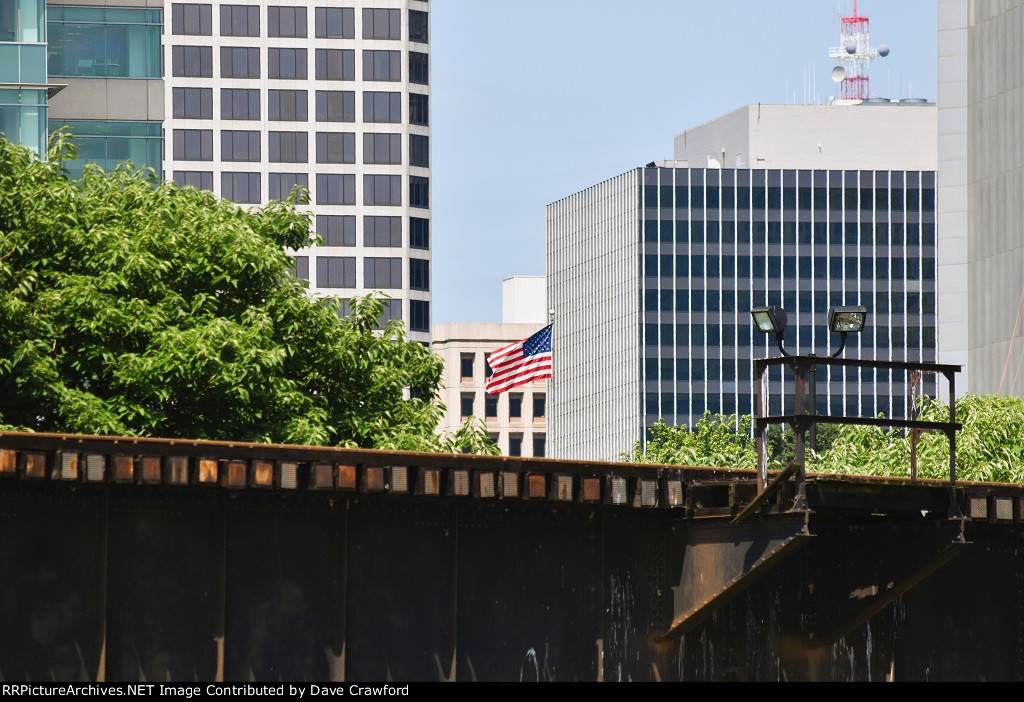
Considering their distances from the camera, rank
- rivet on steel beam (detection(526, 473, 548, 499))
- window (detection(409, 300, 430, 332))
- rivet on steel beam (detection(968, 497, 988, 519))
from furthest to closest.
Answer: window (detection(409, 300, 430, 332)), rivet on steel beam (detection(968, 497, 988, 519)), rivet on steel beam (detection(526, 473, 548, 499))

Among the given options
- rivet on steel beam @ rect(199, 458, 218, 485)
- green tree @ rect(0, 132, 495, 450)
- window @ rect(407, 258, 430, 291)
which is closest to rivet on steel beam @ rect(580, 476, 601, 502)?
rivet on steel beam @ rect(199, 458, 218, 485)

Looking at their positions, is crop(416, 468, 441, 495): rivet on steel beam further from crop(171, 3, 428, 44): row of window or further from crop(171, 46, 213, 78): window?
crop(171, 46, 213, 78): window

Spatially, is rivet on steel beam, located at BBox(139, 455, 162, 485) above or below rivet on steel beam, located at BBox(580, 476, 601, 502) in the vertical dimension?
above

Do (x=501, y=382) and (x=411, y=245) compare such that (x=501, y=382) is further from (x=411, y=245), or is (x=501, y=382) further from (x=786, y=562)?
(x=411, y=245)

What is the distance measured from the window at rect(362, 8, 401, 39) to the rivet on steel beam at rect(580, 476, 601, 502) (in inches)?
5986

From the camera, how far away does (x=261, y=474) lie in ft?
65.4

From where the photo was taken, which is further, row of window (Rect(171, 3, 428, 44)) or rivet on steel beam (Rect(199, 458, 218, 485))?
row of window (Rect(171, 3, 428, 44))

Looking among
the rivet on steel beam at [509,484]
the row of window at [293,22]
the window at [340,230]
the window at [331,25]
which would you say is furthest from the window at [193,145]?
the rivet on steel beam at [509,484]

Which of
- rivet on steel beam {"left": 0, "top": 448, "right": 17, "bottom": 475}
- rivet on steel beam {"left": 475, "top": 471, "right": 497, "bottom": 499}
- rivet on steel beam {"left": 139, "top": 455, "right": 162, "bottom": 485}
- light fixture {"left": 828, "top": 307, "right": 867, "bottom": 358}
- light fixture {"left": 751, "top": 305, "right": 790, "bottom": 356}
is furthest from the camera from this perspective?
light fixture {"left": 751, "top": 305, "right": 790, "bottom": 356}

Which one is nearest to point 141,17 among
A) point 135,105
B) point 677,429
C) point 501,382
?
point 135,105

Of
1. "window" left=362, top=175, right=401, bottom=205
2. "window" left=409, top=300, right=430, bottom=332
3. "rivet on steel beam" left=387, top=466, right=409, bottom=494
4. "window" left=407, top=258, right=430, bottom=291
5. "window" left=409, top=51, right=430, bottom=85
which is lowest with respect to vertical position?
"rivet on steel beam" left=387, top=466, right=409, bottom=494

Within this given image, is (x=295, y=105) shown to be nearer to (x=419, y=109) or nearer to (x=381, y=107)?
(x=381, y=107)

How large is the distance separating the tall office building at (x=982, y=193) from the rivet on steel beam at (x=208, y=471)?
70.0 meters

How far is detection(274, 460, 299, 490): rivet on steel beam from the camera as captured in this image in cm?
1998
